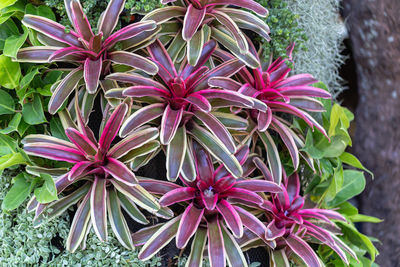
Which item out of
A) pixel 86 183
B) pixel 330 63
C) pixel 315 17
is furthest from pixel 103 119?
pixel 330 63

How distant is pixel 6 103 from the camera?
156cm

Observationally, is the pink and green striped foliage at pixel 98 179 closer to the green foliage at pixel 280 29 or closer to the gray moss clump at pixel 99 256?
the gray moss clump at pixel 99 256

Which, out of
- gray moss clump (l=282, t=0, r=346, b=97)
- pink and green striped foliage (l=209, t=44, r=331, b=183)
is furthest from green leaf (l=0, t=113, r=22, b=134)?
gray moss clump (l=282, t=0, r=346, b=97)

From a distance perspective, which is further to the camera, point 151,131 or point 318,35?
point 318,35

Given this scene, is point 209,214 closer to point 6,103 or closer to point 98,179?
point 98,179

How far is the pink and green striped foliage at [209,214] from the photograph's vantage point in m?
1.45

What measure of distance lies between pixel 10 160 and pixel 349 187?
157cm

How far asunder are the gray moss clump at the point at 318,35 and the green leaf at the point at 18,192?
4.49ft

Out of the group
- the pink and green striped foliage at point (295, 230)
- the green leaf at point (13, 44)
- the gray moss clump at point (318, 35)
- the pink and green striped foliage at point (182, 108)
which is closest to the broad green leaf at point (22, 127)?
the green leaf at point (13, 44)

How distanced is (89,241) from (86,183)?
21 centimetres

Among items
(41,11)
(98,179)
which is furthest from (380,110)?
(41,11)

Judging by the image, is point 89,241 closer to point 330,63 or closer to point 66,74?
point 66,74

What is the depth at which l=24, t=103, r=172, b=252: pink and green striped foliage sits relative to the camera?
4.58 feet

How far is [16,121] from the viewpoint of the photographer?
5.00 feet
